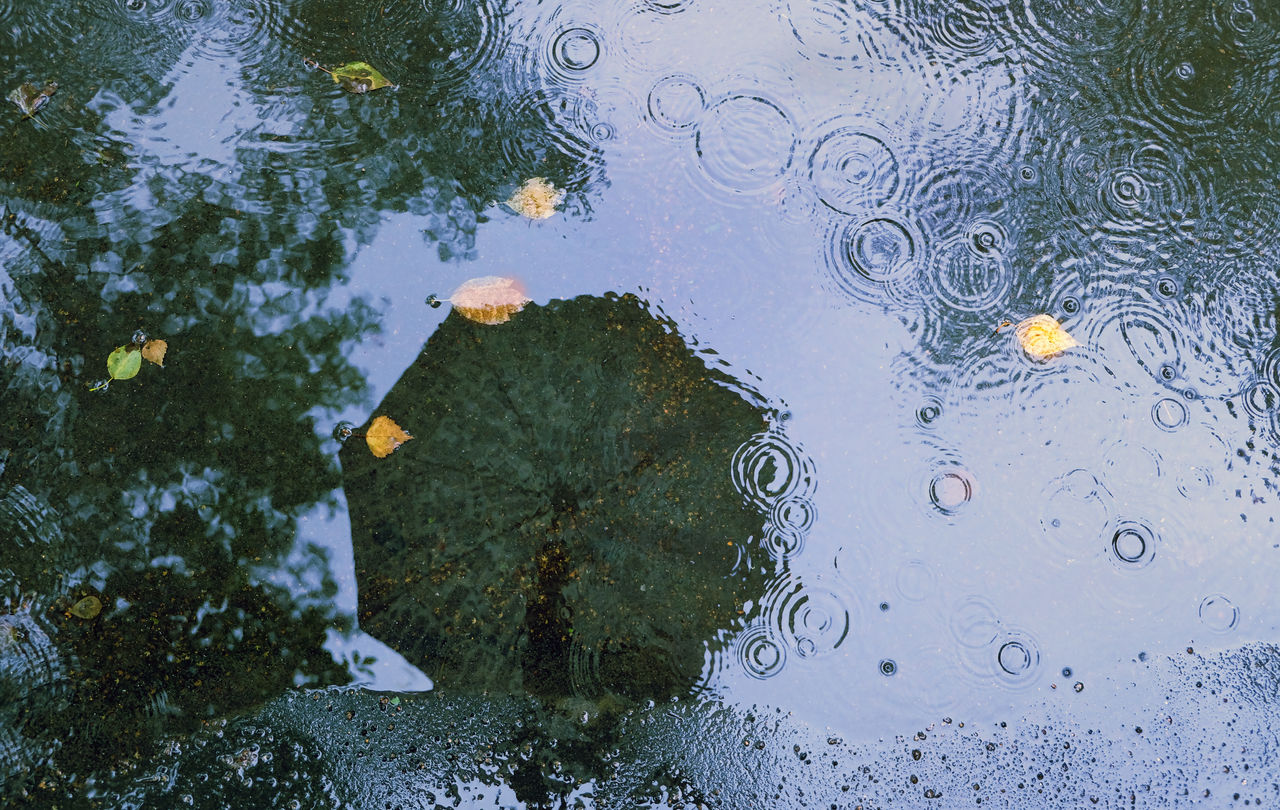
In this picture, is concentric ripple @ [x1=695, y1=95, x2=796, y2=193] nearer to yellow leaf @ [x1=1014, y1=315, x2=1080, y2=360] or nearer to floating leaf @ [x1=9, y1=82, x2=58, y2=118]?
yellow leaf @ [x1=1014, y1=315, x2=1080, y2=360]

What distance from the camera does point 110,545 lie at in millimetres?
2268

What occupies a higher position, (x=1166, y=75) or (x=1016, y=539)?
(x=1166, y=75)

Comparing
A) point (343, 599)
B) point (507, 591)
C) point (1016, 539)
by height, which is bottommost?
point (343, 599)

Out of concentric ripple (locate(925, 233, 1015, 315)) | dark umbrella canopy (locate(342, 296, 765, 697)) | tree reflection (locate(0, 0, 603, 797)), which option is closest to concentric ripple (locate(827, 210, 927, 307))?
concentric ripple (locate(925, 233, 1015, 315))

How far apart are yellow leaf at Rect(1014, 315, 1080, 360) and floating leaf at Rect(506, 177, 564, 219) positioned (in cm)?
154

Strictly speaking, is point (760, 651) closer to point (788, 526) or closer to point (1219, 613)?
point (788, 526)

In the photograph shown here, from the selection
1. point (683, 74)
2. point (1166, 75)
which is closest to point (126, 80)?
point (683, 74)

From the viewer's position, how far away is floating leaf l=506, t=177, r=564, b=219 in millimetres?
2365

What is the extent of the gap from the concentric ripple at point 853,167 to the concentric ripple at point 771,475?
0.82 meters

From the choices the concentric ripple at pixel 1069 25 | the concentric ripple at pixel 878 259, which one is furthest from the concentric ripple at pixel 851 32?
the concentric ripple at pixel 878 259

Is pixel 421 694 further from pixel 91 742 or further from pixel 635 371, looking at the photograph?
pixel 635 371

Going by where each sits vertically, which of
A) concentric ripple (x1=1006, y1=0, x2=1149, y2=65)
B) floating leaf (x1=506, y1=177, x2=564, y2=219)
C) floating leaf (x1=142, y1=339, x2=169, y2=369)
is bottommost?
→ floating leaf (x1=142, y1=339, x2=169, y2=369)

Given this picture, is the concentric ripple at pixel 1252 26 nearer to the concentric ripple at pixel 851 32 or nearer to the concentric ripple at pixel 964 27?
the concentric ripple at pixel 964 27

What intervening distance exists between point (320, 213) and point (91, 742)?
5.85 feet
